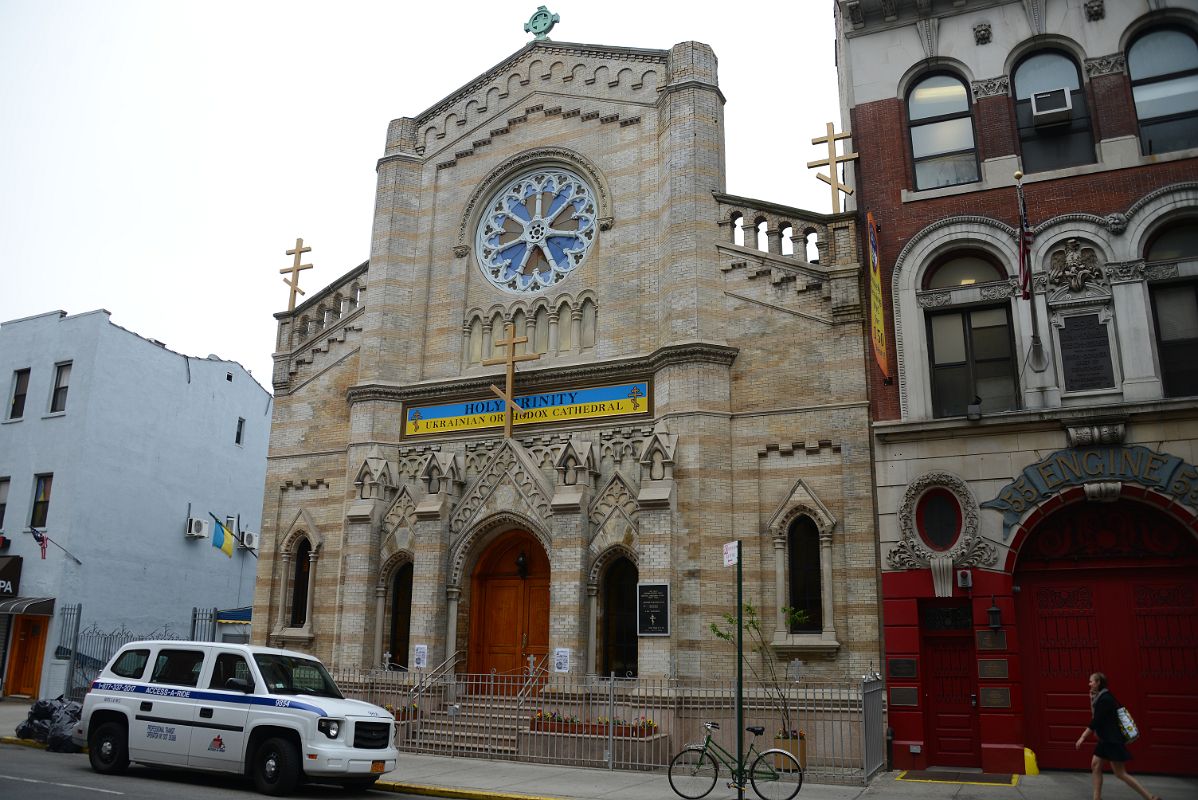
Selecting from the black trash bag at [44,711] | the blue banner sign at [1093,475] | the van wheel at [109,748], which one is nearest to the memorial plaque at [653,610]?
the blue banner sign at [1093,475]

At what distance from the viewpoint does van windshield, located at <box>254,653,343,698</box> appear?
47.1 ft

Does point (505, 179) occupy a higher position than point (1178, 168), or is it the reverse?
point (505, 179)

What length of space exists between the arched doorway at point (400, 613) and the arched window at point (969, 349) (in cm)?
1291

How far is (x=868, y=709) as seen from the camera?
51.2 ft

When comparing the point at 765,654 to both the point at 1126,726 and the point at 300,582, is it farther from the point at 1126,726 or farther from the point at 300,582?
the point at 300,582

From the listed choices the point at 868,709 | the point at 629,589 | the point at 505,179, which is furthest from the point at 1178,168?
the point at 505,179

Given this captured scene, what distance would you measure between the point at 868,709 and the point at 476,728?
7.80 m

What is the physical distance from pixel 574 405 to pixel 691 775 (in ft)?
32.3

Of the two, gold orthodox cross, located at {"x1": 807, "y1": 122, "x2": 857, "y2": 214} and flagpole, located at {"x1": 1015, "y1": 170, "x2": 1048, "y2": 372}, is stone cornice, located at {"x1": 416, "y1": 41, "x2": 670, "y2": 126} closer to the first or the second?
gold orthodox cross, located at {"x1": 807, "y1": 122, "x2": 857, "y2": 214}

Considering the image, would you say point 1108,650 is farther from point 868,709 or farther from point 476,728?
point 476,728

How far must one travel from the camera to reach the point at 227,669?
1468 centimetres

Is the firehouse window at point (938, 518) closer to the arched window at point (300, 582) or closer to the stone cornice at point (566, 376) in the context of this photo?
the stone cornice at point (566, 376)

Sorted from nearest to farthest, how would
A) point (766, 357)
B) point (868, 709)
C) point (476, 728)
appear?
point (868, 709), point (476, 728), point (766, 357)

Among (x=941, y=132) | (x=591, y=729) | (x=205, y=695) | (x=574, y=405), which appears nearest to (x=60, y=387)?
(x=574, y=405)
